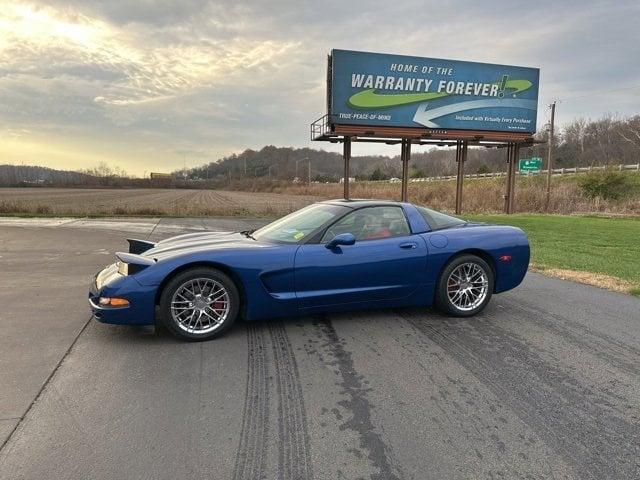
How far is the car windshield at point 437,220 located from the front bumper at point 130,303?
302 cm

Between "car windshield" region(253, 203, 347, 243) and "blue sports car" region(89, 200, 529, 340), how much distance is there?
19mm

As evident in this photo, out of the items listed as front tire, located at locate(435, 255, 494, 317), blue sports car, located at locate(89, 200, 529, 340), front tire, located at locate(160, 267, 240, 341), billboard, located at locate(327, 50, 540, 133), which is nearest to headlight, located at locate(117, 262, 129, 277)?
blue sports car, located at locate(89, 200, 529, 340)

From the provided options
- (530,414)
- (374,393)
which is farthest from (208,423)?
(530,414)

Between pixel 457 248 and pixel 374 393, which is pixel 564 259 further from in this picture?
pixel 374 393

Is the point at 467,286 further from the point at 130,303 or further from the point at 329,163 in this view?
the point at 329,163

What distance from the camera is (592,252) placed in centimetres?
1002

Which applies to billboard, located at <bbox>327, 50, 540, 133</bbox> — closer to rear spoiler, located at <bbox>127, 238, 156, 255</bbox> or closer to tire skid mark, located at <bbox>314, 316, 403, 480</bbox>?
rear spoiler, located at <bbox>127, 238, 156, 255</bbox>

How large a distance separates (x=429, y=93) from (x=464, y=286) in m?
17.3

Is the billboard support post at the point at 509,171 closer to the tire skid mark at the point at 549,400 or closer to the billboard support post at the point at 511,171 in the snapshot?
the billboard support post at the point at 511,171

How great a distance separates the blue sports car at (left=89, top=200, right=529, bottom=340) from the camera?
3953mm

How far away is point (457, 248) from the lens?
4805 millimetres

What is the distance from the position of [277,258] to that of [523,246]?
117 inches

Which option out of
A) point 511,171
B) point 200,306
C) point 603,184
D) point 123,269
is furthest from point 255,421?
point 603,184

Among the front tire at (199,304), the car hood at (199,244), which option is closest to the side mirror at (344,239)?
the car hood at (199,244)
